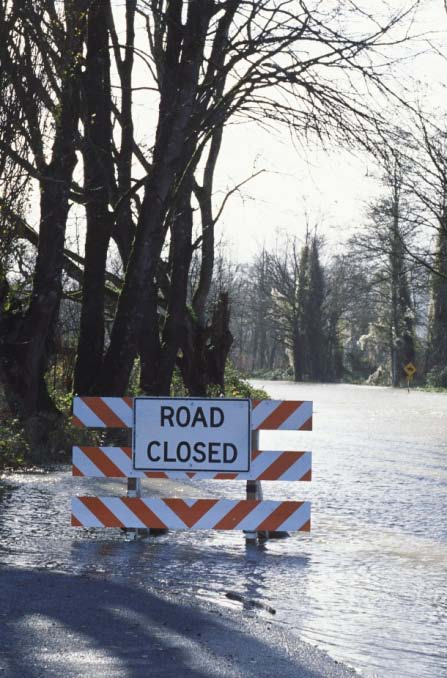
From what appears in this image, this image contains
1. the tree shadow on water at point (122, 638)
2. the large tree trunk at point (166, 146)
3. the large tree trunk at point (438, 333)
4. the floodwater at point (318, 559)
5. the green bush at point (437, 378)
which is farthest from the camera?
the large tree trunk at point (438, 333)

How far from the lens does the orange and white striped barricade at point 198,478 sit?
10.0 metres

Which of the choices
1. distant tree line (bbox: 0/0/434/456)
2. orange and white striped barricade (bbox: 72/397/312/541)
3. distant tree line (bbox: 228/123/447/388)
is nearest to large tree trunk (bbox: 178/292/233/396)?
distant tree line (bbox: 0/0/434/456)

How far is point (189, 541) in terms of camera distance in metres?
10.5

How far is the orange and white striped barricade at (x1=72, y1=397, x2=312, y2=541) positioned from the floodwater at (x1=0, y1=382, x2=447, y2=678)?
22cm

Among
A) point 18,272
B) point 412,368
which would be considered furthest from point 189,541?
point 412,368

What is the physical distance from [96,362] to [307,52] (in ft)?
21.9

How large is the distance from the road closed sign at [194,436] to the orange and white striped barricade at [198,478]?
0.19 feet

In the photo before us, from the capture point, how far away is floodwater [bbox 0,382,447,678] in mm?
6949

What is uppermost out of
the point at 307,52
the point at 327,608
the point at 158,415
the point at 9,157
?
the point at 307,52

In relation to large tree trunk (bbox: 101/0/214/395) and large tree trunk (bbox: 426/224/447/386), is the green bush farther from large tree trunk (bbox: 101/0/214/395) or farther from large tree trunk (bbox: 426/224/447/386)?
large tree trunk (bbox: 101/0/214/395)

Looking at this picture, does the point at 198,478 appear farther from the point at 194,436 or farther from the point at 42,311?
the point at 42,311

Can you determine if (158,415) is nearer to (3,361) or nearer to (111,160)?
(3,361)

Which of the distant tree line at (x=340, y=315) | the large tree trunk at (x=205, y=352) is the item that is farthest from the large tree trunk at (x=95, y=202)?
the distant tree line at (x=340, y=315)

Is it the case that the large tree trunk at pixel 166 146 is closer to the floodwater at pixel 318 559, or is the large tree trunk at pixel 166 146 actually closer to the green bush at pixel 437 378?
the floodwater at pixel 318 559
